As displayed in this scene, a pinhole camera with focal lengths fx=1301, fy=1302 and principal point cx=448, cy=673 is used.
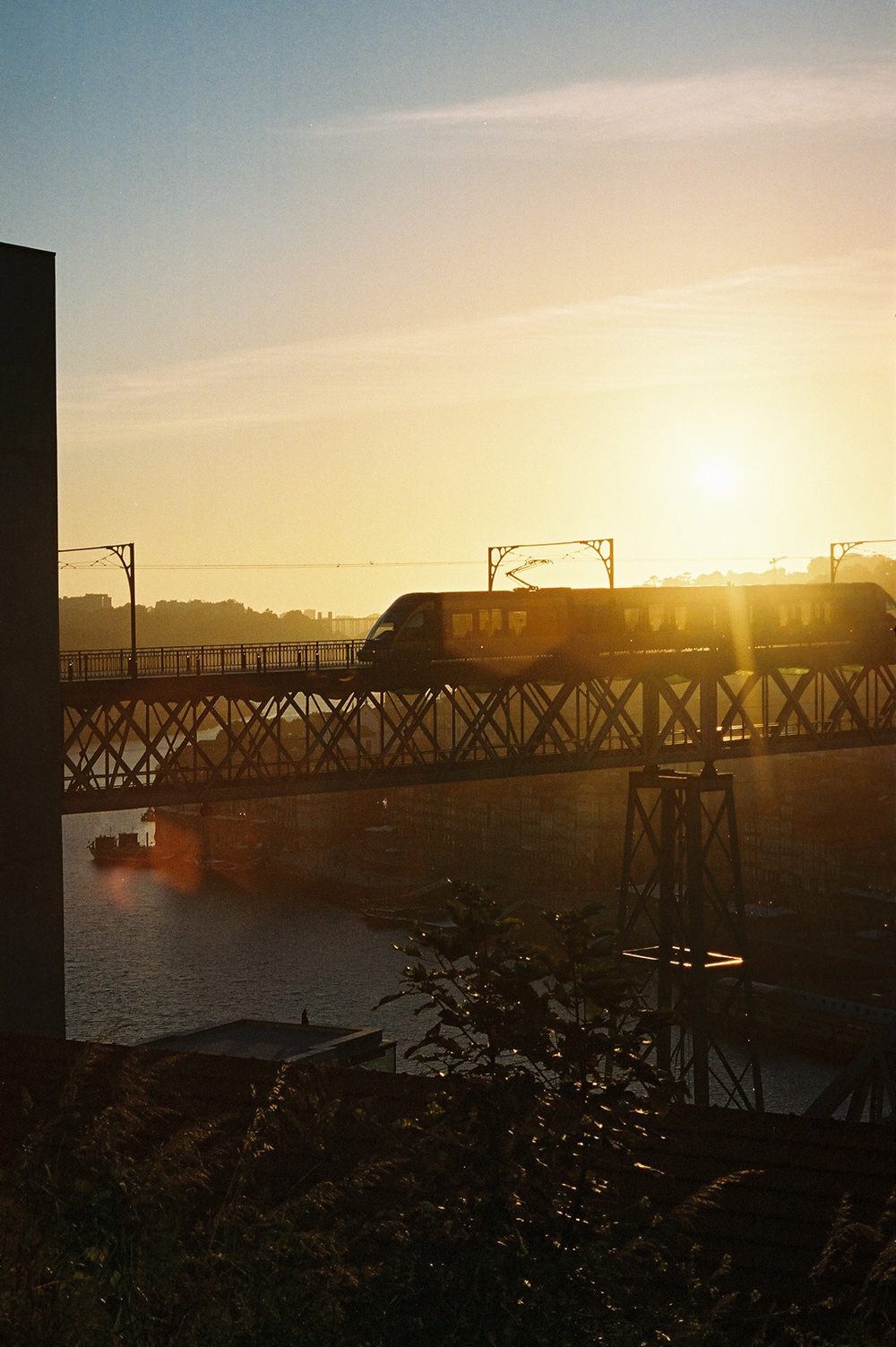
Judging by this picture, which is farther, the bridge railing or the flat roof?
the bridge railing

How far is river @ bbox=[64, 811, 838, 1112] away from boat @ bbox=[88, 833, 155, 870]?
29.5 feet

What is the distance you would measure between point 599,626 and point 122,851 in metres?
68.5

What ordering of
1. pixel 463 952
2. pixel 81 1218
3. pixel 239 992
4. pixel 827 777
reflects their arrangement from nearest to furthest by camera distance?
1. pixel 463 952
2. pixel 81 1218
3. pixel 239 992
4. pixel 827 777

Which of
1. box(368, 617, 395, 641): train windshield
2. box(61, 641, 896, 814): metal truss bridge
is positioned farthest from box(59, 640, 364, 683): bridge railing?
box(368, 617, 395, 641): train windshield

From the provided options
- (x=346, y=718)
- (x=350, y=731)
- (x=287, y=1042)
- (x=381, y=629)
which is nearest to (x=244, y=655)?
(x=381, y=629)

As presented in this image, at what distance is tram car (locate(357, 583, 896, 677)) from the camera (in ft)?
110

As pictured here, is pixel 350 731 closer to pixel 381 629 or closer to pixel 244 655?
pixel 244 655

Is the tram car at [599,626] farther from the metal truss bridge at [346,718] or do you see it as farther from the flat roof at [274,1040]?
the flat roof at [274,1040]

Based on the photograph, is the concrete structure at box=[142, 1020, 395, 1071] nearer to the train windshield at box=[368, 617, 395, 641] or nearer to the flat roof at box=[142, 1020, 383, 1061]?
the flat roof at box=[142, 1020, 383, 1061]

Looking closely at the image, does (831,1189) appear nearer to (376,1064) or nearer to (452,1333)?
(452,1333)

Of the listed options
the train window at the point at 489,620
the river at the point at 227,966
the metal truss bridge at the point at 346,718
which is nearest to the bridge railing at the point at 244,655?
the metal truss bridge at the point at 346,718

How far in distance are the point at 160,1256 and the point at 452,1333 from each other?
64.4 inches

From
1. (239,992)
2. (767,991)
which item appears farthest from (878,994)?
(239,992)

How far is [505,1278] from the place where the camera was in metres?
5.87
